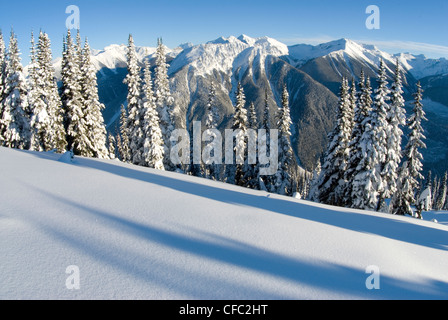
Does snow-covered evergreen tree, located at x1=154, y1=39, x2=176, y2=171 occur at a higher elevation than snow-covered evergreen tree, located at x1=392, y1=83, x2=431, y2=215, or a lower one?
higher

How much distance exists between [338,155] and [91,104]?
29.9 meters

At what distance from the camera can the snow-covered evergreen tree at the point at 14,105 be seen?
28.2 metres

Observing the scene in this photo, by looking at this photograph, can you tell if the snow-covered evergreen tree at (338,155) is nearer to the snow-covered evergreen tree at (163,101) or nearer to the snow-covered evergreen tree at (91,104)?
the snow-covered evergreen tree at (163,101)

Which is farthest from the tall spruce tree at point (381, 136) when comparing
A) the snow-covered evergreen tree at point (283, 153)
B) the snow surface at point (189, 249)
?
the snow surface at point (189, 249)

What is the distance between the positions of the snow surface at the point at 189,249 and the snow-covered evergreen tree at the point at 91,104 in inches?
935

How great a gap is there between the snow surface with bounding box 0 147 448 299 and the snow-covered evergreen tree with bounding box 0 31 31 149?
2595cm

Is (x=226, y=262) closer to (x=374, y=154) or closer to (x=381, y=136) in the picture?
(x=374, y=154)

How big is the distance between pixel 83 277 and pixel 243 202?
6198mm

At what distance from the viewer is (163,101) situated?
1363 inches

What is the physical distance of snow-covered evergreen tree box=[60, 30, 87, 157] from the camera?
2770 centimetres

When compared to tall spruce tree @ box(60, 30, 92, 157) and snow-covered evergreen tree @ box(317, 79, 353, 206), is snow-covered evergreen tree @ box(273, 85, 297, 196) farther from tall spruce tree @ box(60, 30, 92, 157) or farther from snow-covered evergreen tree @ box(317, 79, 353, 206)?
tall spruce tree @ box(60, 30, 92, 157)

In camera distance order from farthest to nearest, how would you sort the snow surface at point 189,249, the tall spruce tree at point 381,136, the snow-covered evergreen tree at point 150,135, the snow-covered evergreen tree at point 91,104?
the snow-covered evergreen tree at point 91,104 < the snow-covered evergreen tree at point 150,135 < the tall spruce tree at point 381,136 < the snow surface at point 189,249

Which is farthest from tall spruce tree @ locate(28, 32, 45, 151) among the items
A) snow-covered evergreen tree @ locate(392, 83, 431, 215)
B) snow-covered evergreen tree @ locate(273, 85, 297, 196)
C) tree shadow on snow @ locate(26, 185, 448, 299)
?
snow-covered evergreen tree @ locate(392, 83, 431, 215)
